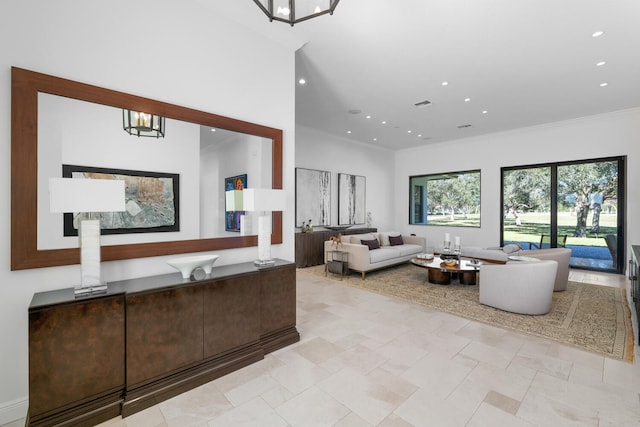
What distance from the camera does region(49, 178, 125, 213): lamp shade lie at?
1717 millimetres

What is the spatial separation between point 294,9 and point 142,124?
5.16 feet

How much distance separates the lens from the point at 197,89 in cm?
265

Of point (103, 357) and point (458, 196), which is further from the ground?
point (458, 196)

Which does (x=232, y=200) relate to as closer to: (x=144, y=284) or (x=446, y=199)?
(x=144, y=284)

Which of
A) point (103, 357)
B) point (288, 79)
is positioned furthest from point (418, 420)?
point (288, 79)

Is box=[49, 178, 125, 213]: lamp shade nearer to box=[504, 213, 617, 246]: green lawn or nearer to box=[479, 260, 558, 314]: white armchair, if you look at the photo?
box=[479, 260, 558, 314]: white armchair

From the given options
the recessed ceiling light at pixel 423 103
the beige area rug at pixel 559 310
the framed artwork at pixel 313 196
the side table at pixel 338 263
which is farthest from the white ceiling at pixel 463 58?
the beige area rug at pixel 559 310

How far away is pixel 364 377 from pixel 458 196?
7.56m

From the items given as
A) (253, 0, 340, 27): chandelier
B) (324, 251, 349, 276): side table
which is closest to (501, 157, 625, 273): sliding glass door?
(324, 251, 349, 276): side table

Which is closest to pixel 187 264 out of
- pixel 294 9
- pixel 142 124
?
pixel 142 124

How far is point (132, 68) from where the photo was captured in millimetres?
2289

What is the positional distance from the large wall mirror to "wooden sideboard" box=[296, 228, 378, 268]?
3.62 m

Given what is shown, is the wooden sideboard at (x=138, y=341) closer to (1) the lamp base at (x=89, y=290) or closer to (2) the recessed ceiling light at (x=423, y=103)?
(1) the lamp base at (x=89, y=290)

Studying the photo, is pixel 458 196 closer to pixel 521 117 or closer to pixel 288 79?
pixel 521 117
